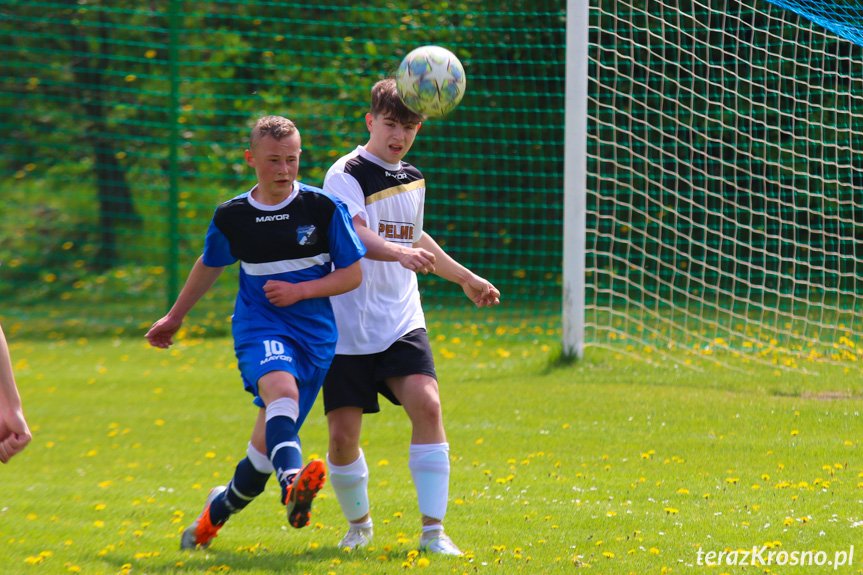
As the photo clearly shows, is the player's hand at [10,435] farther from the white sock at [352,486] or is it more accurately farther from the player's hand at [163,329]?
the white sock at [352,486]

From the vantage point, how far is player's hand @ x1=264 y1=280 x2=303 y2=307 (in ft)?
12.5

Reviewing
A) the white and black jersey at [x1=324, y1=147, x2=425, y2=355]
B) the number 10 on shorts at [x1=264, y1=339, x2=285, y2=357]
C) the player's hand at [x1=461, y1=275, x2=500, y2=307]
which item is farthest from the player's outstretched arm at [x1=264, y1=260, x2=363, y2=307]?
the player's hand at [x1=461, y1=275, x2=500, y2=307]

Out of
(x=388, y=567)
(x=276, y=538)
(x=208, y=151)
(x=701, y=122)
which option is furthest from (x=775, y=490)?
(x=208, y=151)

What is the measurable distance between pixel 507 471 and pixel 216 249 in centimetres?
237

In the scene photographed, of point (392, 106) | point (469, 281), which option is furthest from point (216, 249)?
point (469, 281)

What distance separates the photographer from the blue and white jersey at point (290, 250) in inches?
155

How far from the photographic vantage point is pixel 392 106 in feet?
13.8

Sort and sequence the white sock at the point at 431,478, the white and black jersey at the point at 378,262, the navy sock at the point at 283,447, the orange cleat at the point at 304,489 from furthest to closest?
1. the white and black jersey at the point at 378,262
2. the white sock at the point at 431,478
3. the navy sock at the point at 283,447
4. the orange cleat at the point at 304,489

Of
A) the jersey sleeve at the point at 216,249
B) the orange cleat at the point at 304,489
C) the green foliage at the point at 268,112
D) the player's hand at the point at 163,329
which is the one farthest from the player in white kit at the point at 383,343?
the green foliage at the point at 268,112

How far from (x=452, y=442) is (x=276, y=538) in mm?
2124

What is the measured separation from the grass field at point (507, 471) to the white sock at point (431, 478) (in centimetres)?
21

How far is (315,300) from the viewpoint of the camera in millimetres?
3980

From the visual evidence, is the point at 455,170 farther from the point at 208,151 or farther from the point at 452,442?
the point at 452,442

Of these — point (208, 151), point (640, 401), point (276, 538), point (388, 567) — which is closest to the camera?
point (388, 567)
